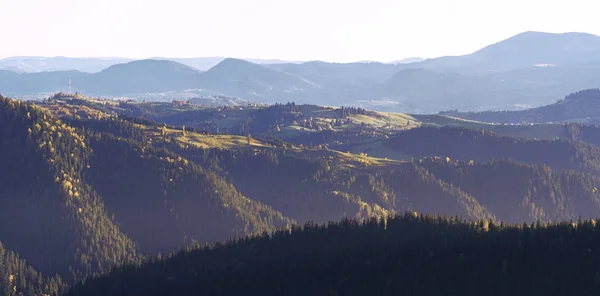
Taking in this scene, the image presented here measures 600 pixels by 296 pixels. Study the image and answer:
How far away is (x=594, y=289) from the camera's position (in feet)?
468

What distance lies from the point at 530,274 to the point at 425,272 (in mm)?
25863

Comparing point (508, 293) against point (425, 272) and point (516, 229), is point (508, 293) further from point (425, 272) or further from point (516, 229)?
point (516, 229)

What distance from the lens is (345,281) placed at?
607ft

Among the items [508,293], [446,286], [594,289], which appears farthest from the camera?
[446,286]

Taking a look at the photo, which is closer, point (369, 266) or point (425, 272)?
point (425, 272)

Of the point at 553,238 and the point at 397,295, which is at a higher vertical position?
the point at 553,238

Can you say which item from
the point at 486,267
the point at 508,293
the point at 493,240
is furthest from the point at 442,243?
the point at 508,293

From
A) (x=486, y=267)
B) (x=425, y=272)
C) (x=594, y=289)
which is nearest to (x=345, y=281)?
(x=425, y=272)

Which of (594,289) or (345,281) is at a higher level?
(594,289)

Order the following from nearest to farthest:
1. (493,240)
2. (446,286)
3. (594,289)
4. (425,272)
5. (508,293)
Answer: (594,289) < (508,293) < (446,286) < (425,272) < (493,240)

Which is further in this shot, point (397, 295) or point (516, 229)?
point (516, 229)

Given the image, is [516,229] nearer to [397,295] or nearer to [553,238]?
[553,238]

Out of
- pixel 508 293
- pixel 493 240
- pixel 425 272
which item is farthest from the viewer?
pixel 493 240

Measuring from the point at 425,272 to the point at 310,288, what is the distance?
106ft
